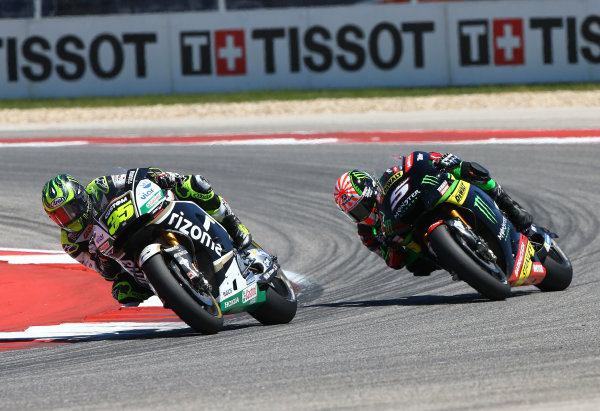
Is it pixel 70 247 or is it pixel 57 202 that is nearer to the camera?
pixel 57 202

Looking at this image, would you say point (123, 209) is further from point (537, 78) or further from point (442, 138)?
point (537, 78)

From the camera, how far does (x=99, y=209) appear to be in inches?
299

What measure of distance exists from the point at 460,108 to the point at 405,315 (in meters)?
12.3

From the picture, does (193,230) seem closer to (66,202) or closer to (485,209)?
(66,202)

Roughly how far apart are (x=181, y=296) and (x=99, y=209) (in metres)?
1.37

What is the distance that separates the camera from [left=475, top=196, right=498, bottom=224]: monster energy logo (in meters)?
7.57

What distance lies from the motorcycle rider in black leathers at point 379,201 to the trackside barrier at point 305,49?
43.3ft

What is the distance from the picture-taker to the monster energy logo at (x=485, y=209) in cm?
757

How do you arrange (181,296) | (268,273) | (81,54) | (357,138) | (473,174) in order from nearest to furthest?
→ 1. (181,296)
2. (268,273)
3. (473,174)
4. (357,138)
5. (81,54)

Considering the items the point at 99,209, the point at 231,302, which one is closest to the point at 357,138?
the point at 99,209

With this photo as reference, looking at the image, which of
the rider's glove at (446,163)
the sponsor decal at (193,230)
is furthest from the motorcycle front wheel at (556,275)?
the sponsor decal at (193,230)

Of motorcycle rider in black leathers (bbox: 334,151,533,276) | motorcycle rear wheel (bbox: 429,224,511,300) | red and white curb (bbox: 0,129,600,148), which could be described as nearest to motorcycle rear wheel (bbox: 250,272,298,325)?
motorcycle rider in black leathers (bbox: 334,151,533,276)

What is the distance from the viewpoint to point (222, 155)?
15.7 m

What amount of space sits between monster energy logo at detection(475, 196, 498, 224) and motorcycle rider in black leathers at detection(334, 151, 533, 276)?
12.5 inches
